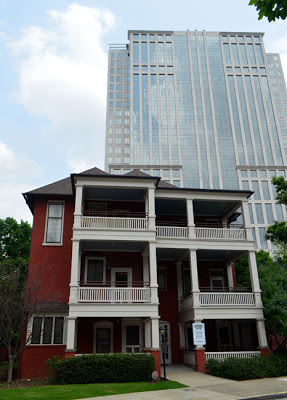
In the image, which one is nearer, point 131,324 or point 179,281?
point 131,324

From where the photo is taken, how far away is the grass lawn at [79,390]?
12.0m

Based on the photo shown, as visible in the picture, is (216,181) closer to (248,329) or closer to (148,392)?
(248,329)

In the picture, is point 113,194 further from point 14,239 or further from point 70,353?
point 14,239

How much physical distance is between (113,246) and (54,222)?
4.17 meters

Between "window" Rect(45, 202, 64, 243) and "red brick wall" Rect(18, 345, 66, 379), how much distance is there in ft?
20.5

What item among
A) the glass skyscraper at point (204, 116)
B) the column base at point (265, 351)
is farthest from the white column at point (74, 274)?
the glass skyscraper at point (204, 116)

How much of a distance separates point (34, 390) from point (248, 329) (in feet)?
48.0

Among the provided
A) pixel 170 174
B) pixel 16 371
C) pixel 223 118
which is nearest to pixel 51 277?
pixel 16 371

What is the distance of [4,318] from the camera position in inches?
656

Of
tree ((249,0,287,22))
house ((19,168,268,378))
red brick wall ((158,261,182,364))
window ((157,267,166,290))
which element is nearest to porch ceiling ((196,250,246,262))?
house ((19,168,268,378))

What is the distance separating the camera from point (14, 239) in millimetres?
34375

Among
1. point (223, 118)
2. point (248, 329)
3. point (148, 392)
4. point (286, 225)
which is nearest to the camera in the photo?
point (148, 392)

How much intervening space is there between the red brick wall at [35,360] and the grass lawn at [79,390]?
451cm

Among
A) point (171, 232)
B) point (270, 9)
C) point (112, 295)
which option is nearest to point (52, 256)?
point (112, 295)
